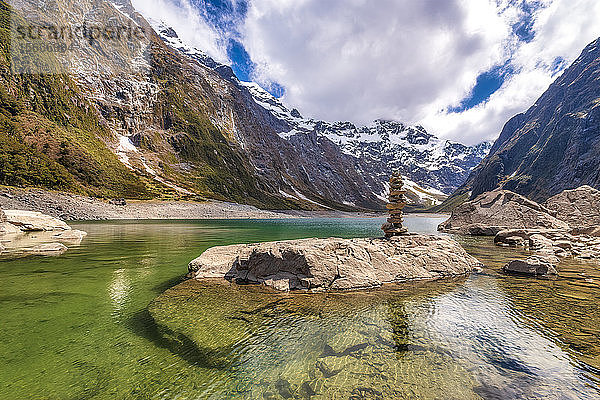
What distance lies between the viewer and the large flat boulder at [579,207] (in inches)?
1667

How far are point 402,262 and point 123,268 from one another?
20399 millimetres

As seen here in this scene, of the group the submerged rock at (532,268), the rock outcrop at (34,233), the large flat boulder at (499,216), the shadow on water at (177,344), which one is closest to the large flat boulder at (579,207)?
the large flat boulder at (499,216)

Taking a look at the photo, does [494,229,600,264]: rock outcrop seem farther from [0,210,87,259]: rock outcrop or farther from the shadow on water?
[0,210,87,259]: rock outcrop

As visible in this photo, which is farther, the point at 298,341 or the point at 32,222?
the point at 32,222

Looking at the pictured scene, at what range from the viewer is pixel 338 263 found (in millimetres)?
15250

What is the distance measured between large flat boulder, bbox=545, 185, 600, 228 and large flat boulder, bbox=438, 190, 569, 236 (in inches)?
76.5

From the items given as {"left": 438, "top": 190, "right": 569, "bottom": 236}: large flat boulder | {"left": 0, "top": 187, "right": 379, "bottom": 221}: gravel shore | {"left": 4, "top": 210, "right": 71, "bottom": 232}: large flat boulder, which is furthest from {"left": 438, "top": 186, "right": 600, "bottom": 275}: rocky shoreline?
{"left": 0, "top": 187, "right": 379, "bottom": 221}: gravel shore

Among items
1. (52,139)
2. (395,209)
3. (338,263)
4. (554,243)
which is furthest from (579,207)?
(52,139)

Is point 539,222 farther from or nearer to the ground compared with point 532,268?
farther from the ground

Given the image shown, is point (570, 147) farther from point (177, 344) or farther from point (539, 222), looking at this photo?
point (177, 344)

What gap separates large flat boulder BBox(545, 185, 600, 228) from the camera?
42.3 metres

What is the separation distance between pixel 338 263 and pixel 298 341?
283 inches

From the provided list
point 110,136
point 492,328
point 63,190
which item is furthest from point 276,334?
point 110,136

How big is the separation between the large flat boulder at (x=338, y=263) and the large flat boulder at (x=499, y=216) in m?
34.7
